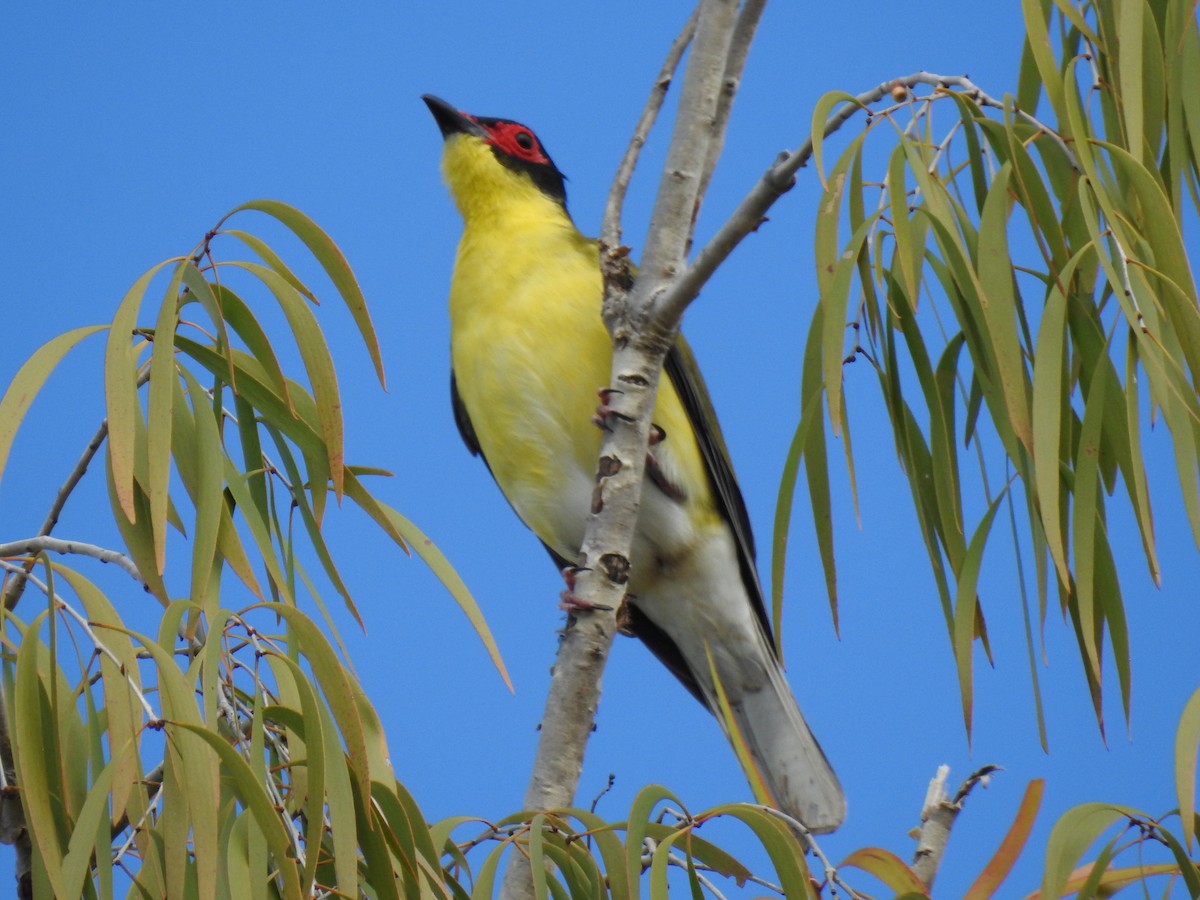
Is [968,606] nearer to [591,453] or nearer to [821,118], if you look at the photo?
[821,118]

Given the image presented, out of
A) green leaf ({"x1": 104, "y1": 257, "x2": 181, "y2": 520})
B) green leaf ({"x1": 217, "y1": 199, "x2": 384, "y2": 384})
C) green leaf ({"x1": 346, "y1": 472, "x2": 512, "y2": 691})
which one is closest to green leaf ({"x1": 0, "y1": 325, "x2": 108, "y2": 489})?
→ green leaf ({"x1": 104, "y1": 257, "x2": 181, "y2": 520})

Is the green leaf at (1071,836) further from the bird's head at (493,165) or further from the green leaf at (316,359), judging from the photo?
the bird's head at (493,165)

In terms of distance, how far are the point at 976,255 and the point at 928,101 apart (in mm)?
205

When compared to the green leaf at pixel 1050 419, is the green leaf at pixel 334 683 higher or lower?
lower

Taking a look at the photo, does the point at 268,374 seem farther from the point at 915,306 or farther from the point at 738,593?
the point at 738,593

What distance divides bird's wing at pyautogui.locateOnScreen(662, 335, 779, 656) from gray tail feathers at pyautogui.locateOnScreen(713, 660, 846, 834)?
25cm

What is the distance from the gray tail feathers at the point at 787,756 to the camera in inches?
136

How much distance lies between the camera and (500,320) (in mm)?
3441

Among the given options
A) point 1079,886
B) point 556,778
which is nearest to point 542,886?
point 556,778

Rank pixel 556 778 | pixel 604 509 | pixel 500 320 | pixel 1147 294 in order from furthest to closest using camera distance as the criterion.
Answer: pixel 500 320
pixel 604 509
pixel 556 778
pixel 1147 294

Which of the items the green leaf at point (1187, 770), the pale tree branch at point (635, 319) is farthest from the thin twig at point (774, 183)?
the green leaf at point (1187, 770)

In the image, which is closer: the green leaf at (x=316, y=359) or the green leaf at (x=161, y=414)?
the green leaf at (x=161, y=414)

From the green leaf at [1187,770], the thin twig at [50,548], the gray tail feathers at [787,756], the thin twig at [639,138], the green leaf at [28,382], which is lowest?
the green leaf at [1187,770]

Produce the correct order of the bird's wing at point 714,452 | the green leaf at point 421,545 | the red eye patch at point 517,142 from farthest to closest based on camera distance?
the red eye patch at point 517,142
the bird's wing at point 714,452
the green leaf at point 421,545
